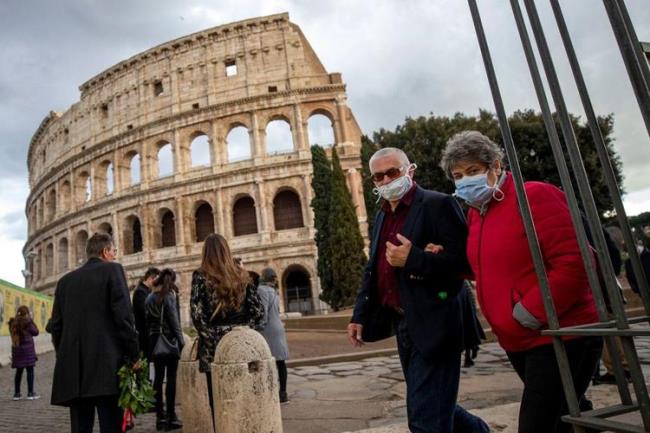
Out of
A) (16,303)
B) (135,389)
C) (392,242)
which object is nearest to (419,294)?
(392,242)

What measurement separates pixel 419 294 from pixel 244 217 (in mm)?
26049

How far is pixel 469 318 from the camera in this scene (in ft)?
7.40

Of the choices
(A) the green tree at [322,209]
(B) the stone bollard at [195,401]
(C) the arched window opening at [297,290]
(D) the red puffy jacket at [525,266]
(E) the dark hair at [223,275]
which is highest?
(A) the green tree at [322,209]

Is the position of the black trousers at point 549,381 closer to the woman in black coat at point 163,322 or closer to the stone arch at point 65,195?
the woman in black coat at point 163,322

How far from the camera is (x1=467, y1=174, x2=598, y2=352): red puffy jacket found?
1690mm

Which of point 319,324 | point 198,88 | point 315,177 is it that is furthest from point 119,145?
point 319,324

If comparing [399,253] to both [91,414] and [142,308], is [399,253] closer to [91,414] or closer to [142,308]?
[91,414]

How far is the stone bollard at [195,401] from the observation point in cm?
405

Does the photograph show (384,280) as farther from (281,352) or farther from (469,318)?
(281,352)

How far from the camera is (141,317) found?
5180mm

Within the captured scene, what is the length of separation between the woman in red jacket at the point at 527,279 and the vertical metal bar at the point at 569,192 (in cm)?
23

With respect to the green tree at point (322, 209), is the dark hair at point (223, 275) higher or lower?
lower

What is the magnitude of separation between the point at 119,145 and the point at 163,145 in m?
3.37

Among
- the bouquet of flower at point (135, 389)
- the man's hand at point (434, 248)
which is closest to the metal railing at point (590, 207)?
the man's hand at point (434, 248)
